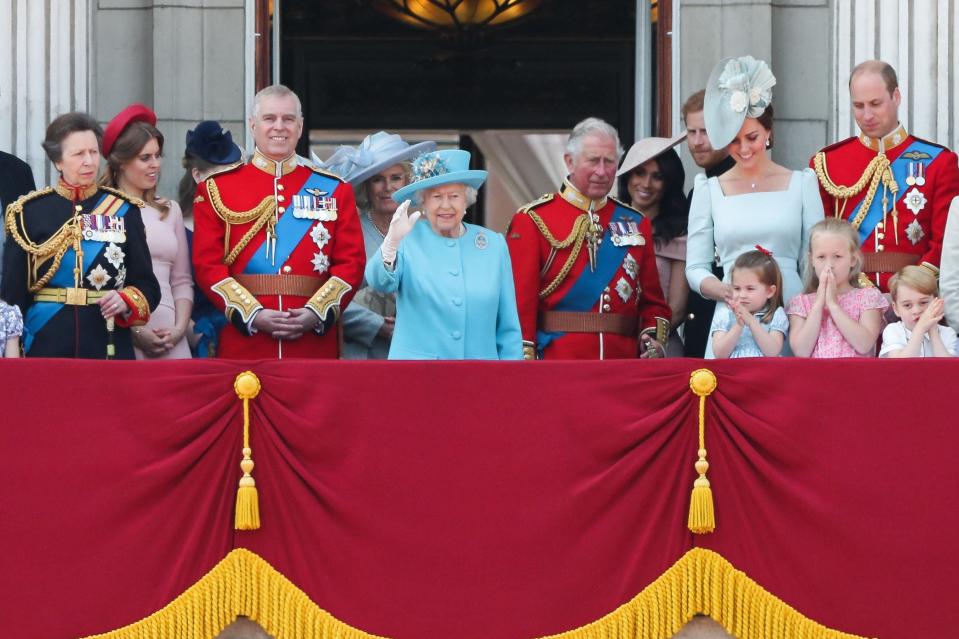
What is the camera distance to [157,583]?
6406mm

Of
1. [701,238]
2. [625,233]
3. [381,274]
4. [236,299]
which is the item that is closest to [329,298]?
[236,299]

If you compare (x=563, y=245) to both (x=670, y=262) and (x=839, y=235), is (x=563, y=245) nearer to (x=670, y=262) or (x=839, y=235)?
(x=670, y=262)

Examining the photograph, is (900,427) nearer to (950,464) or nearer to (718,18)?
(950,464)

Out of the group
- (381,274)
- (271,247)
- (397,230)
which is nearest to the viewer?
(397,230)

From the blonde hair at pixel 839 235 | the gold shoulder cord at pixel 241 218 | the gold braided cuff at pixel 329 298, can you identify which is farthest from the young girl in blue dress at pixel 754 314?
the gold shoulder cord at pixel 241 218

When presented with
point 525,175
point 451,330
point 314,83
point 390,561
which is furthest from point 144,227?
point 525,175

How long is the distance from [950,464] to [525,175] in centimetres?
880

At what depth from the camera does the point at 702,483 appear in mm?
6406

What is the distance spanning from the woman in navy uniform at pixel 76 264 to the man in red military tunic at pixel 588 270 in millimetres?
1484

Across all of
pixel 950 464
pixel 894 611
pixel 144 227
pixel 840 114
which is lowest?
pixel 894 611

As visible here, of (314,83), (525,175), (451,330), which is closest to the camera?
(451,330)

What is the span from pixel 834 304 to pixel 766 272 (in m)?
0.28

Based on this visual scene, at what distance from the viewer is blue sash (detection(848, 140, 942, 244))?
25.4 feet

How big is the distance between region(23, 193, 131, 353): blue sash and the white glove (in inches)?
42.2
